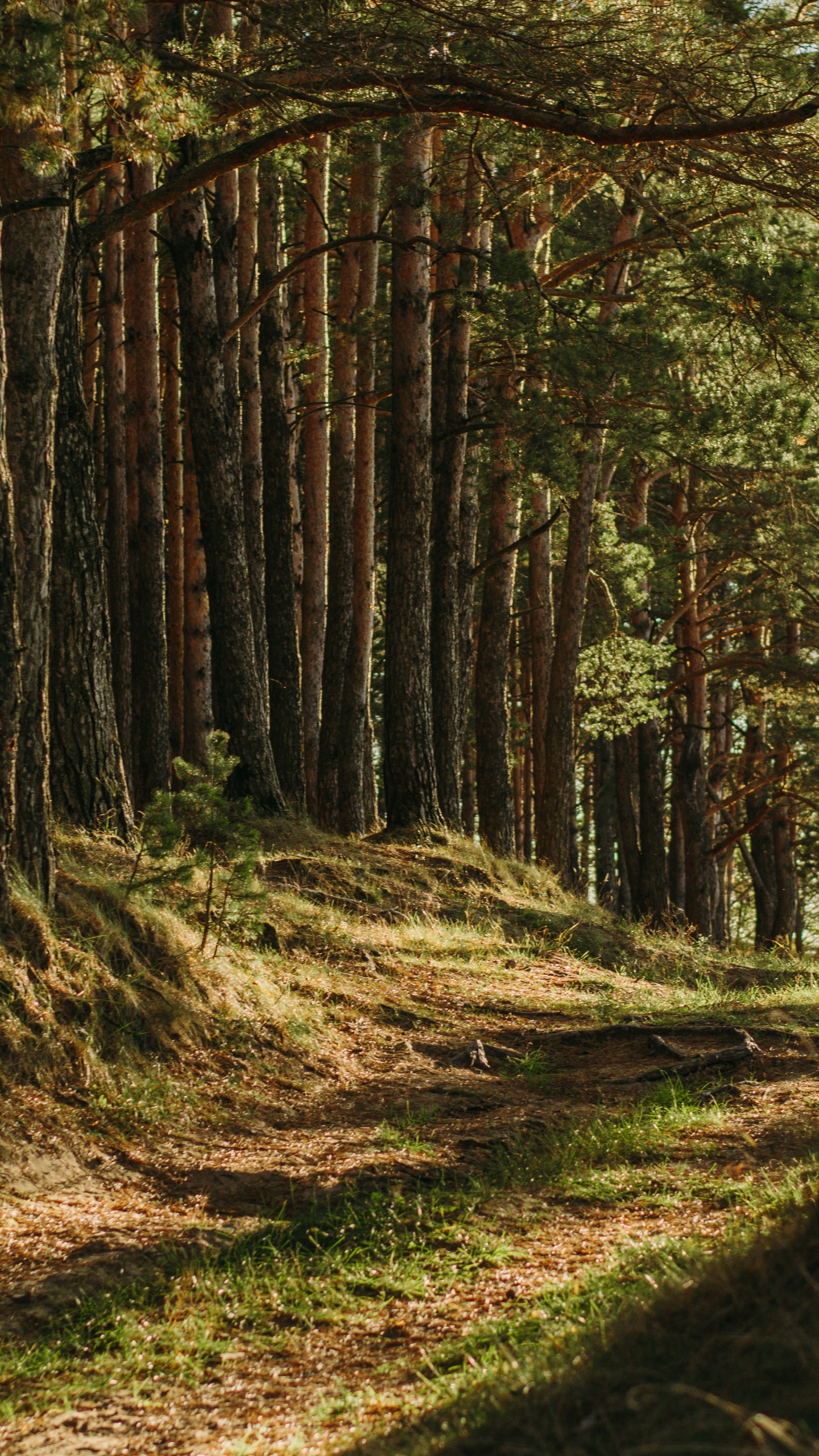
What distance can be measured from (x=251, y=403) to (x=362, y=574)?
265 cm

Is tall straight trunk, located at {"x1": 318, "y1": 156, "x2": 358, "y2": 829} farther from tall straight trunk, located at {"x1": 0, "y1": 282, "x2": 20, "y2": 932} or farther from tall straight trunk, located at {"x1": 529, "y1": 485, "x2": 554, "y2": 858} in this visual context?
tall straight trunk, located at {"x1": 0, "y1": 282, "x2": 20, "y2": 932}

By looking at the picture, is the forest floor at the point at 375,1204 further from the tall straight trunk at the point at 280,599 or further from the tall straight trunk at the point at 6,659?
the tall straight trunk at the point at 280,599

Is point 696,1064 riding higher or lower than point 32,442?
lower

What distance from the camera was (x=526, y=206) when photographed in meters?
13.8

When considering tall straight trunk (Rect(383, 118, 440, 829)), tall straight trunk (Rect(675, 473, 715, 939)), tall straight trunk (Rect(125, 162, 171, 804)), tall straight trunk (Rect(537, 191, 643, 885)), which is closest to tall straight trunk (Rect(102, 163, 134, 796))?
tall straight trunk (Rect(125, 162, 171, 804))

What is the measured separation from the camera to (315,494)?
15914 mm

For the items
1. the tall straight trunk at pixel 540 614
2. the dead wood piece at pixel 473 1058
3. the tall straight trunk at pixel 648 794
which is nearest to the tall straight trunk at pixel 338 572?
the tall straight trunk at pixel 540 614

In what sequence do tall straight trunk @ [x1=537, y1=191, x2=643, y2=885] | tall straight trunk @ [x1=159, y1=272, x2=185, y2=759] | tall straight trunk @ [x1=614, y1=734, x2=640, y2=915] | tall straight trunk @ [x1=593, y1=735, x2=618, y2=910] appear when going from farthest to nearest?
tall straight trunk @ [x1=593, y1=735, x2=618, y2=910] → tall straight trunk @ [x1=614, y1=734, x2=640, y2=915] → tall straight trunk @ [x1=159, y1=272, x2=185, y2=759] → tall straight trunk @ [x1=537, y1=191, x2=643, y2=885]

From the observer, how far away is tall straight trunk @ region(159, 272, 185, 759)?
1666 cm

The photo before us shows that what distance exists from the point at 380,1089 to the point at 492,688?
948cm

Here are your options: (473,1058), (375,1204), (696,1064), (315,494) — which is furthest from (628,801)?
(375,1204)

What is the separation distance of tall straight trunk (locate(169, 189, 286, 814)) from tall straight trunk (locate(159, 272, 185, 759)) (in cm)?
466

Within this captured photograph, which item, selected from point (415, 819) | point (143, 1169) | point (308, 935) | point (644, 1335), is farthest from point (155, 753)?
point (644, 1335)

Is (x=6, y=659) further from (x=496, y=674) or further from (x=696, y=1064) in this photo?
(x=496, y=674)
